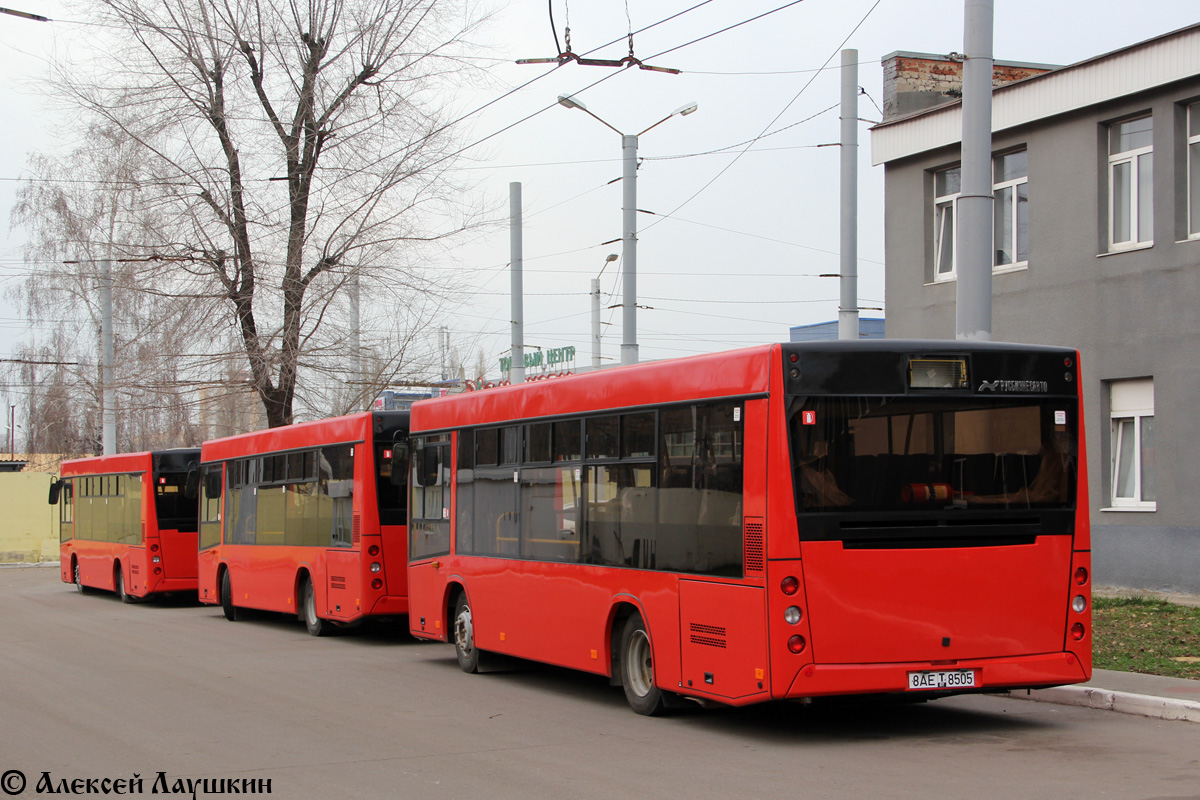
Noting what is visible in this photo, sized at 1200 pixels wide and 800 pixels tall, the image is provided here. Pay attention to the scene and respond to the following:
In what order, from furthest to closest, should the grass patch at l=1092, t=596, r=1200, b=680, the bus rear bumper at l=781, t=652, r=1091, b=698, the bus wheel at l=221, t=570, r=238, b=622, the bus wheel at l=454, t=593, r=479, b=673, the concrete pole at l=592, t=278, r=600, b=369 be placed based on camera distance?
the concrete pole at l=592, t=278, r=600, b=369, the bus wheel at l=221, t=570, r=238, b=622, the bus wheel at l=454, t=593, r=479, b=673, the grass patch at l=1092, t=596, r=1200, b=680, the bus rear bumper at l=781, t=652, r=1091, b=698

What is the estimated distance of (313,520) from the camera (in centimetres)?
1875

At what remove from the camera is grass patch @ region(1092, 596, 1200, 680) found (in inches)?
486

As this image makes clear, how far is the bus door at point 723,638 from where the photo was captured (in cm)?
897

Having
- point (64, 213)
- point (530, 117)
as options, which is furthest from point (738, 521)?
point (64, 213)

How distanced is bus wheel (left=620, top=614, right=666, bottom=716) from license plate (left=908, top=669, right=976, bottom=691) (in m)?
2.26

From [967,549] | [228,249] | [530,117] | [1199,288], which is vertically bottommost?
[967,549]

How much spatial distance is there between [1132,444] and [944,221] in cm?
539

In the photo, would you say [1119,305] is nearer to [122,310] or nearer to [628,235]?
[628,235]

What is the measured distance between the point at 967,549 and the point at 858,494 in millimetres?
899

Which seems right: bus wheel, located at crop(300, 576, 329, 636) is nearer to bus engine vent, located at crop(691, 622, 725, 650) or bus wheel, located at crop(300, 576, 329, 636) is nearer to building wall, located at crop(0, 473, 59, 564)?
bus engine vent, located at crop(691, 622, 725, 650)

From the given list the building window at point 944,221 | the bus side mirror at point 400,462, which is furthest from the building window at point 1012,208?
the bus side mirror at point 400,462

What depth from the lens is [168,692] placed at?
1245cm

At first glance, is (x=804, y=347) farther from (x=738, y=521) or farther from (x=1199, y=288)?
(x=1199, y=288)

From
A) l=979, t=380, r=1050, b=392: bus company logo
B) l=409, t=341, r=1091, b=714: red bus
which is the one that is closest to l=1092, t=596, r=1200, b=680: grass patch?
l=409, t=341, r=1091, b=714: red bus
